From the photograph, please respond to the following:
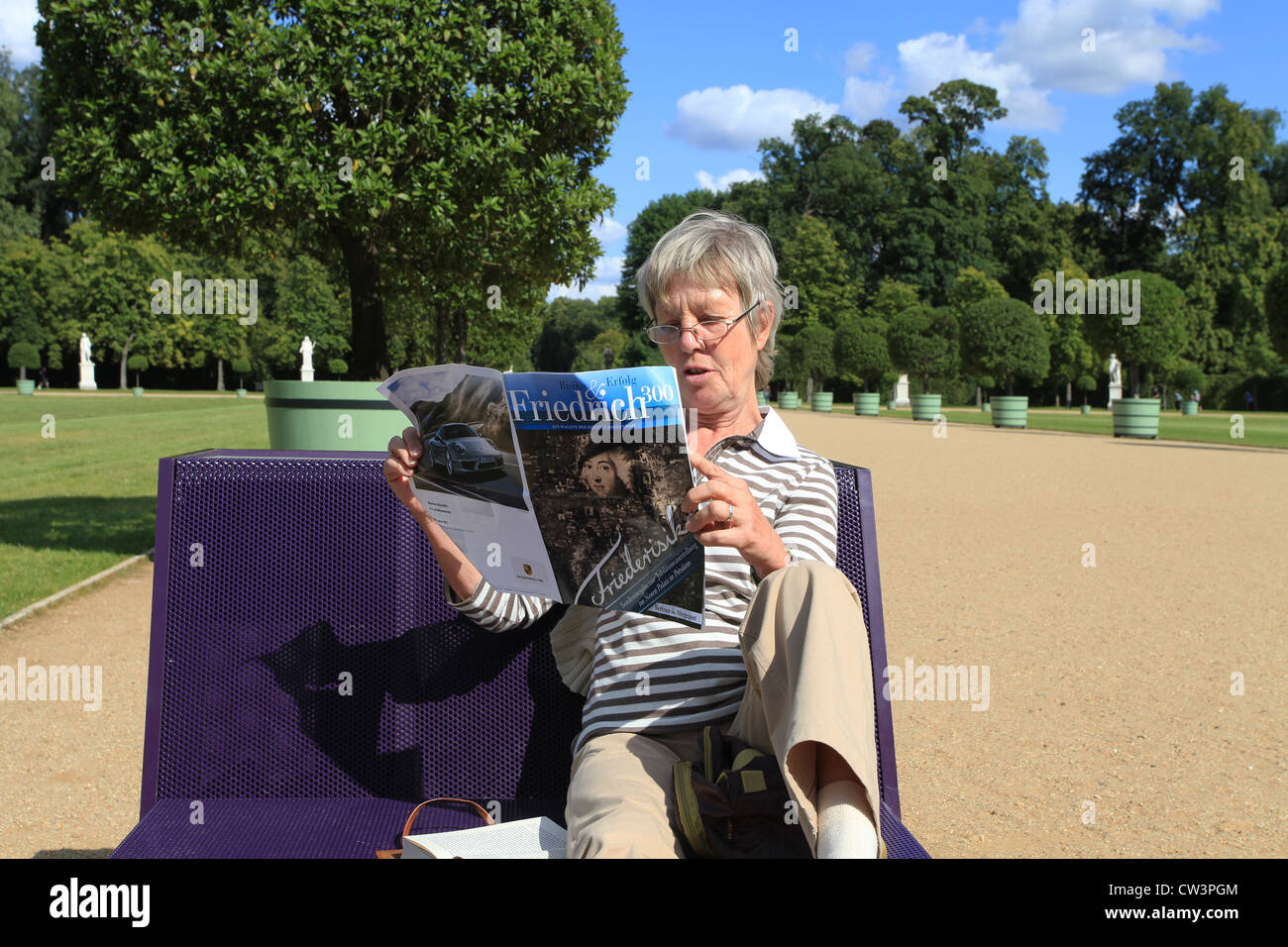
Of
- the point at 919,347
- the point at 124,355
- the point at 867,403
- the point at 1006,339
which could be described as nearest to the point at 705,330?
the point at 1006,339

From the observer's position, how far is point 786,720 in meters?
1.88

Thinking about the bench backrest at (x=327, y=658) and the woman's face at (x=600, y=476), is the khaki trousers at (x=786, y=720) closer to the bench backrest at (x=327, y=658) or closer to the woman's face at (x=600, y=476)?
the woman's face at (x=600, y=476)

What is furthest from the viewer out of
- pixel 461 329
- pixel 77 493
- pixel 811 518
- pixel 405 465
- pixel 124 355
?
pixel 124 355

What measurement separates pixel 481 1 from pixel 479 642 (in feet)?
22.4

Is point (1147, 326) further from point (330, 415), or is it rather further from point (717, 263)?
point (717, 263)

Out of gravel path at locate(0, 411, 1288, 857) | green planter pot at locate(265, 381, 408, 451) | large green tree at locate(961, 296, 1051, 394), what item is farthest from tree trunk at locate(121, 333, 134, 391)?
green planter pot at locate(265, 381, 408, 451)

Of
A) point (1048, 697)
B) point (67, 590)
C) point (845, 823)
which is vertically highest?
point (845, 823)

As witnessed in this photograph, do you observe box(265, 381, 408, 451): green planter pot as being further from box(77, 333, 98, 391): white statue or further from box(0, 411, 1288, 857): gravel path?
box(77, 333, 98, 391): white statue

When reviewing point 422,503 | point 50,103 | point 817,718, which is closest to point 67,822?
point 422,503

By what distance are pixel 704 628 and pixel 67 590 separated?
6166 mm

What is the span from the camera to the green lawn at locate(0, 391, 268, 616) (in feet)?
26.7

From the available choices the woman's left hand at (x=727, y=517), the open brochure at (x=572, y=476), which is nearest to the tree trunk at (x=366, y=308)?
the open brochure at (x=572, y=476)

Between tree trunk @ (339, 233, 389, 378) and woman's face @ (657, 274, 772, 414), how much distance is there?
6.89 meters

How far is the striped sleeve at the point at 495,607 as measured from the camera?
98.3 inches
